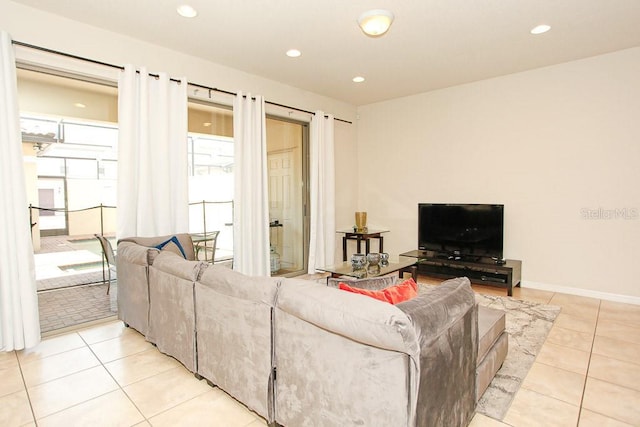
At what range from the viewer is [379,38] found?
348 cm

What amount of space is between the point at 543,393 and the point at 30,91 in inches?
183

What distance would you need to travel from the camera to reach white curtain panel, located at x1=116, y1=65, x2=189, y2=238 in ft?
11.0

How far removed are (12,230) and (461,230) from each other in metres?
4.88

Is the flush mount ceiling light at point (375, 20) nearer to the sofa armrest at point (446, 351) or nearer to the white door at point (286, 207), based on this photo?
the sofa armrest at point (446, 351)

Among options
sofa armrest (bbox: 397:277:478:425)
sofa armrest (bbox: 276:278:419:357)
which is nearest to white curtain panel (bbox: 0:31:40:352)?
sofa armrest (bbox: 276:278:419:357)

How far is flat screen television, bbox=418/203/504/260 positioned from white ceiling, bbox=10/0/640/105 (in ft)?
5.90

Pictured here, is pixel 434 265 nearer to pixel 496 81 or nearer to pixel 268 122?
pixel 496 81

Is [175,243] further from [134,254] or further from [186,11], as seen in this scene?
[186,11]

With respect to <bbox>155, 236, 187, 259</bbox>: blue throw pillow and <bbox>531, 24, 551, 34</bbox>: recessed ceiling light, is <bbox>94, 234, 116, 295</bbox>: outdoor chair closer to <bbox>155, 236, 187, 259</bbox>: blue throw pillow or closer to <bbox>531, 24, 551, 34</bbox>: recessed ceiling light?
<bbox>155, 236, 187, 259</bbox>: blue throw pillow

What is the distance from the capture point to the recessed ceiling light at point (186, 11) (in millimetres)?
2881

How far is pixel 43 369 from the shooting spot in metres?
2.52

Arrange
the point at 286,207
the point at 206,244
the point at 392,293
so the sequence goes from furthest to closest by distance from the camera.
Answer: the point at 286,207 < the point at 206,244 < the point at 392,293

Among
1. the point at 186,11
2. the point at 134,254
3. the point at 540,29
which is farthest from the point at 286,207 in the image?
the point at 540,29

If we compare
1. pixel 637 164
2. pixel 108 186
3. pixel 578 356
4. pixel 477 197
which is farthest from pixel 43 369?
pixel 637 164
